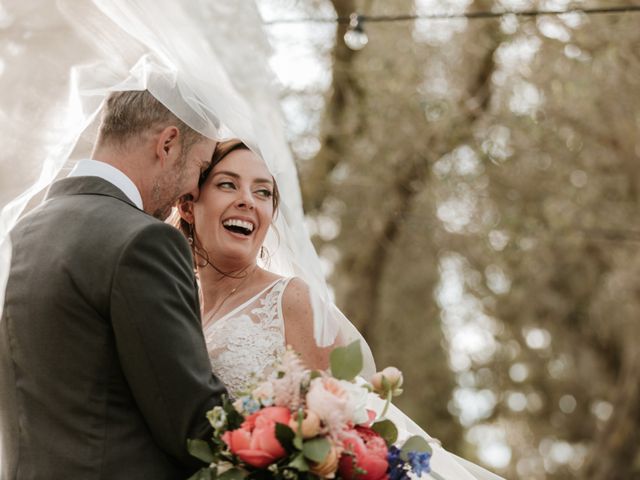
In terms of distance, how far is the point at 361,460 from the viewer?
2.41 meters

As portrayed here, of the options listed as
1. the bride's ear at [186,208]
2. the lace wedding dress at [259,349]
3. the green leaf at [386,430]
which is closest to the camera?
the green leaf at [386,430]

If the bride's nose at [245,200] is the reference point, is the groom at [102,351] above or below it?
below

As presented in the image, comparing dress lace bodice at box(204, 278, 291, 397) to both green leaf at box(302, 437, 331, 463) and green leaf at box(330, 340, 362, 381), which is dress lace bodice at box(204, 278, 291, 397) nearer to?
green leaf at box(330, 340, 362, 381)

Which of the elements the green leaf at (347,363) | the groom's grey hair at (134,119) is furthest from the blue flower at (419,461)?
the groom's grey hair at (134,119)

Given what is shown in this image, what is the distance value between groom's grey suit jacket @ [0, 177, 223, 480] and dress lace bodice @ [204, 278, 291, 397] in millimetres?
678

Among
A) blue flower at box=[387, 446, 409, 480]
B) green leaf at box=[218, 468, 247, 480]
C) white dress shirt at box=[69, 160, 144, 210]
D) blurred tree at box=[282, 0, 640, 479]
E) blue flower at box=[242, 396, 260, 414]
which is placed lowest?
green leaf at box=[218, 468, 247, 480]

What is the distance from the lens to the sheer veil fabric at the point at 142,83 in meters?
2.66

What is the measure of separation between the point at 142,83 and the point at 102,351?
2.60 ft

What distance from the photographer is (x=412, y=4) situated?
10.8m

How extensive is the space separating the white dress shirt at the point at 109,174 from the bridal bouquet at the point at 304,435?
677 mm

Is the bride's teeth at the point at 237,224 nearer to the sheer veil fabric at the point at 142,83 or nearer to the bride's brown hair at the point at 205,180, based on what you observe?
the bride's brown hair at the point at 205,180

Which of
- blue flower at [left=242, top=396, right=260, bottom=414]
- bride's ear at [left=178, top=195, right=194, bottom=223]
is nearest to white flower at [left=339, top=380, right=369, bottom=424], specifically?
blue flower at [left=242, top=396, right=260, bottom=414]

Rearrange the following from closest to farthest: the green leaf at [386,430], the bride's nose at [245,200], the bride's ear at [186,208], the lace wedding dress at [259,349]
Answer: the green leaf at [386,430] < the lace wedding dress at [259,349] < the bride's nose at [245,200] < the bride's ear at [186,208]

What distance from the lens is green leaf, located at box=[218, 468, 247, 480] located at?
2.42 m
